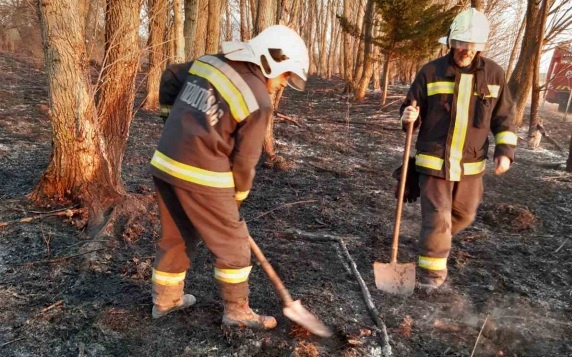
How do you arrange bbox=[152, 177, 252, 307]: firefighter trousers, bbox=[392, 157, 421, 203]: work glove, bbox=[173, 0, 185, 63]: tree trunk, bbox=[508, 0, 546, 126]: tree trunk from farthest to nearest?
bbox=[173, 0, 185, 63]: tree trunk
bbox=[508, 0, 546, 126]: tree trunk
bbox=[392, 157, 421, 203]: work glove
bbox=[152, 177, 252, 307]: firefighter trousers

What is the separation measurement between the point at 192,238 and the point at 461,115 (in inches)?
84.1

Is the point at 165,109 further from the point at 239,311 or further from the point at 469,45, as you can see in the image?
the point at 469,45

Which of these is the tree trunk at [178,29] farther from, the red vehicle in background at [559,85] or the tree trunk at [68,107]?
the red vehicle in background at [559,85]

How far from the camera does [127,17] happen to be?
4305 millimetres

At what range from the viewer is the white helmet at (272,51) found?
7.64ft

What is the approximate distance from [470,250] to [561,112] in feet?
57.3

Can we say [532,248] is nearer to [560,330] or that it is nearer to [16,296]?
[560,330]

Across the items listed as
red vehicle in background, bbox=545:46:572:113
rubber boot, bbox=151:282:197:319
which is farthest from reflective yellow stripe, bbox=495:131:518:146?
red vehicle in background, bbox=545:46:572:113

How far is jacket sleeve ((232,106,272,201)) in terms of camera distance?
7.48 feet

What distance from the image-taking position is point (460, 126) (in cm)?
312

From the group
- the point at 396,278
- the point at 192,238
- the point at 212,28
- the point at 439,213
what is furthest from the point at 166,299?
the point at 212,28

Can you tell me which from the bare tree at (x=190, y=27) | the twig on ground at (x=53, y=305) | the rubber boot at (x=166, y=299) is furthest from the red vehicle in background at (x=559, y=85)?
the twig on ground at (x=53, y=305)

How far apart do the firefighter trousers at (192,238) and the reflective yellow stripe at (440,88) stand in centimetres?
177

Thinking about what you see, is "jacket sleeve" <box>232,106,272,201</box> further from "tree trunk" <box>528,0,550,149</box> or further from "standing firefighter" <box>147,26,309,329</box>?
"tree trunk" <box>528,0,550,149</box>
